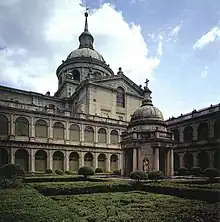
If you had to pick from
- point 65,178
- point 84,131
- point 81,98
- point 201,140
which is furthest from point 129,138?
point 81,98

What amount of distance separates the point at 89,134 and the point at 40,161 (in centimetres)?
898

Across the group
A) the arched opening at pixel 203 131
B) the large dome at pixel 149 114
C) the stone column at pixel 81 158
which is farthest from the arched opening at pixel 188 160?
the stone column at pixel 81 158

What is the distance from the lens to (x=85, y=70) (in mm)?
A: 57719

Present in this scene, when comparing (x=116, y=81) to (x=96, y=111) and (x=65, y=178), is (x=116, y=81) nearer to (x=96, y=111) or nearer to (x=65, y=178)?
(x=96, y=111)

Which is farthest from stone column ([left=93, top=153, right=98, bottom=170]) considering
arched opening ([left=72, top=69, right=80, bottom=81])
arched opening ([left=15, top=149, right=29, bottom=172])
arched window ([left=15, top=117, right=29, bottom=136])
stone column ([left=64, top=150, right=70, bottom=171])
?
arched opening ([left=72, top=69, right=80, bottom=81])

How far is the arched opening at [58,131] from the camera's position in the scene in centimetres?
3938

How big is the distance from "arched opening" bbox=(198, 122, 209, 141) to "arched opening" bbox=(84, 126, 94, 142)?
1731cm

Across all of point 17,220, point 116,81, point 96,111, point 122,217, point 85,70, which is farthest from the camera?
point 85,70

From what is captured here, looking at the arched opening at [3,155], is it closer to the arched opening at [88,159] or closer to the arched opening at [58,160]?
the arched opening at [58,160]

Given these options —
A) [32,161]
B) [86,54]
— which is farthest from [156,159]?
[86,54]

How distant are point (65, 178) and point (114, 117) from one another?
81.1ft

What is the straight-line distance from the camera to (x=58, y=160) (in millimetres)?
39938

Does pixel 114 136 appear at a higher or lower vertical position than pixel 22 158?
higher

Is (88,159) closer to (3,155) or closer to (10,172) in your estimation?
(3,155)
